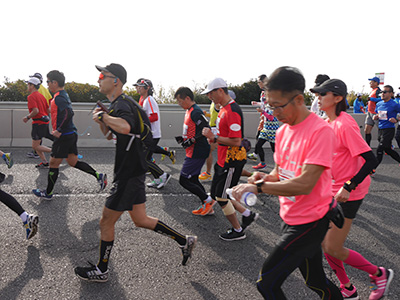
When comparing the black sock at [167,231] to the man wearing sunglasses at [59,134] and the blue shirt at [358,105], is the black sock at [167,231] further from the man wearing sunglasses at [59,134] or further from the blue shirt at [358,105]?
the blue shirt at [358,105]

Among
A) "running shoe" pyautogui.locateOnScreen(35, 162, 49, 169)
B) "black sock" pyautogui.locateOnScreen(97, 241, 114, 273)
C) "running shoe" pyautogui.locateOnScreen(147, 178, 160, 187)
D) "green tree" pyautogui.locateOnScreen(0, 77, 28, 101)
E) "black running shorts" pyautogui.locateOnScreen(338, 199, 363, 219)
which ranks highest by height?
"black running shorts" pyautogui.locateOnScreen(338, 199, 363, 219)

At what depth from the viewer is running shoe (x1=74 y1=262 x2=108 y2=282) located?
10.4 feet

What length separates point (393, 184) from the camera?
23.0 feet

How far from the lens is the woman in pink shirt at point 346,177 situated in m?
2.75

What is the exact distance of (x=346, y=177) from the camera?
9.38ft

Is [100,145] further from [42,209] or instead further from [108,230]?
[108,230]

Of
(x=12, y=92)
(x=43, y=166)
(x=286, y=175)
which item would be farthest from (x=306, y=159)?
(x=12, y=92)

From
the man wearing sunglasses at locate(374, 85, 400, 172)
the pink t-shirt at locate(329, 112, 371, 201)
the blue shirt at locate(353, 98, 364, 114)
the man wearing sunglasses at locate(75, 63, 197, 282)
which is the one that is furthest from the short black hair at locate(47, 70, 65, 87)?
the blue shirt at locate(353, 98, 364, 114)

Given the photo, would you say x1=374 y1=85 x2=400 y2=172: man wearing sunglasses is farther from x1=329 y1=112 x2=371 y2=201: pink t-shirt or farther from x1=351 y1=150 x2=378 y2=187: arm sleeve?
x1=351 y1=150 x2=378 y2=187: arm sleeve

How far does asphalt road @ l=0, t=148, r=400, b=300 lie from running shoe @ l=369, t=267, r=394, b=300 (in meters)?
0.25

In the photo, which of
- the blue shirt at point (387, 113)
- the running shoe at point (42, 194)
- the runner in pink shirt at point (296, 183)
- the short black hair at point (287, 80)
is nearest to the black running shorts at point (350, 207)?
the runner in pink shirt at point (296, 183)

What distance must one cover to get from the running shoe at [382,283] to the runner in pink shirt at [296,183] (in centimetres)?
98

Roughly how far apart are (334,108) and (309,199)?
1146 millimetres

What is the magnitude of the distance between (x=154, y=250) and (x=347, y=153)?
2.35 m
